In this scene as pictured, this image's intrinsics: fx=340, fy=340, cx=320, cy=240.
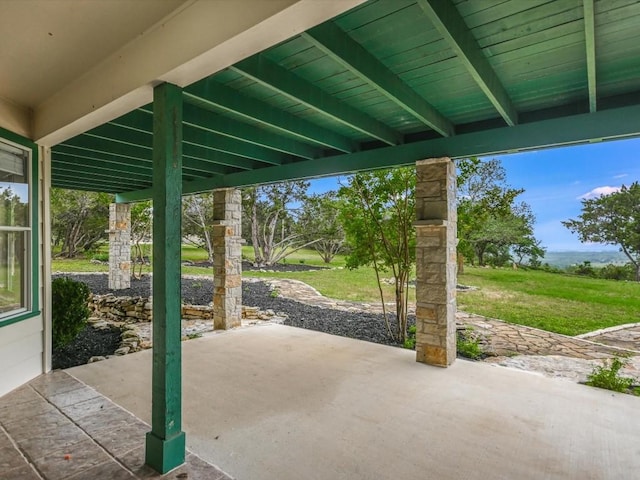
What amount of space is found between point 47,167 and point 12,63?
4.37ft

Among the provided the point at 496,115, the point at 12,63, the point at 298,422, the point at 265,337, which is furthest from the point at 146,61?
the point at 265,337

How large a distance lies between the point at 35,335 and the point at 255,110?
9.55 feet

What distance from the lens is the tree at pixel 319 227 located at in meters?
11.3

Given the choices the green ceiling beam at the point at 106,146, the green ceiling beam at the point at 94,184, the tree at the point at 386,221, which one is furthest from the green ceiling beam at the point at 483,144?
the green ceiling beam at the point at 94,184

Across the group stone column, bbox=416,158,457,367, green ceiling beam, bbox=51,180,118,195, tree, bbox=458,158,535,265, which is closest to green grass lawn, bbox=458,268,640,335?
tree, bbox=458,158,535,265

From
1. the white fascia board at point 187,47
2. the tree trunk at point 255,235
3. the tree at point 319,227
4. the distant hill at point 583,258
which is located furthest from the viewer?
the tree trunk at point 255,235

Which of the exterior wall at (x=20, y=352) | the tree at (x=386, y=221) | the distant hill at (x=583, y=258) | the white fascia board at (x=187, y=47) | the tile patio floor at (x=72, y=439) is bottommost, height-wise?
the tile patio floor at (x=72, y=439)

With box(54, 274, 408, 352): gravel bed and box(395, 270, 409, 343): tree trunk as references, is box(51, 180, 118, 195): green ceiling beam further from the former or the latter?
box(395, 270, 409, 343): tree trunk

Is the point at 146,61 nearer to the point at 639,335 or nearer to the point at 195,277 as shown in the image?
the point at 639,335

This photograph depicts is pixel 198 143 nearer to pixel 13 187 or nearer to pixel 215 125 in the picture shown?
pixel 215 125

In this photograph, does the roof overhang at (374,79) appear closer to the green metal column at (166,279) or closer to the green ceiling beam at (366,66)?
the green ceiling beam at (366,66)

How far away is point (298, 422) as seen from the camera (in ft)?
8.29

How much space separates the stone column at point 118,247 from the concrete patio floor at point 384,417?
548 cm

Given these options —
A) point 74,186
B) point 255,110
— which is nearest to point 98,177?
point 74,186
